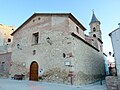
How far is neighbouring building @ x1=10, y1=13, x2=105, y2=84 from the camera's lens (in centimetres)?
1271

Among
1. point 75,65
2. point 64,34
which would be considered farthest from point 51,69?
point 64,34

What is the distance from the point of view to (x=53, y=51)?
44.6ft

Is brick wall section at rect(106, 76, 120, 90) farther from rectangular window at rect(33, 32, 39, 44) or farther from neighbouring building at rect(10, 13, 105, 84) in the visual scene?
rectangular window at rect(33, 32, 39, 44)

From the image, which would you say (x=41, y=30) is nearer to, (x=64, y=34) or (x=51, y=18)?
(x=51, y=18)

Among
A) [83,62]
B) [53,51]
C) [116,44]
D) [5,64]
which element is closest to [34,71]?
[53,51]

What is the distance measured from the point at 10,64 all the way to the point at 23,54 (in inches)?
109

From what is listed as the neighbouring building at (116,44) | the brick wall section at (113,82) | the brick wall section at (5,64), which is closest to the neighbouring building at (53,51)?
the brick wall section at (5,64)

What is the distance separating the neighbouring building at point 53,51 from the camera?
12.7 metres

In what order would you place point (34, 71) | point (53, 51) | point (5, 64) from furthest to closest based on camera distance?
point (5, 64), point (34, 71), point (53, 51)

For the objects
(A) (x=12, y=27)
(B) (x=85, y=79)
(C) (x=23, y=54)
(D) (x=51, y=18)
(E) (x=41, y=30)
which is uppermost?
(A) (x=12, y=27)

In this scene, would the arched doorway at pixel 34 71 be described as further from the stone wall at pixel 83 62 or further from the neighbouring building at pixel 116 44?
the neighbouring building at pixel 116 44

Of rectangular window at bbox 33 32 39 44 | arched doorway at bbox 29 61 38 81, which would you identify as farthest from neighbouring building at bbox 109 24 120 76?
rectangular window at bbox 33 32 39 44

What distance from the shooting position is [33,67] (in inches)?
590

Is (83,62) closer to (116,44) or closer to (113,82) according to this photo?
(116,44)
